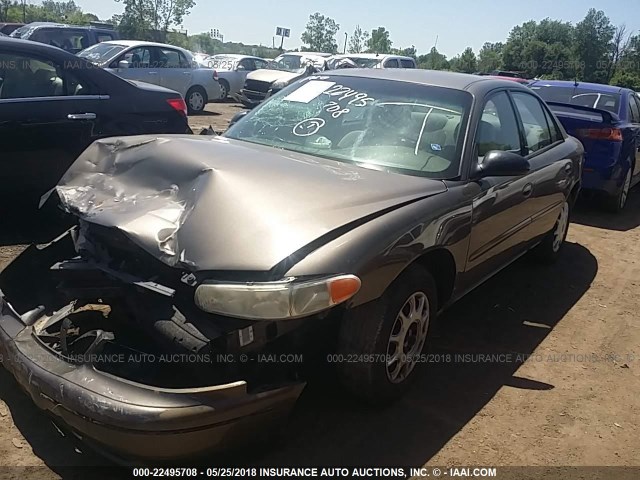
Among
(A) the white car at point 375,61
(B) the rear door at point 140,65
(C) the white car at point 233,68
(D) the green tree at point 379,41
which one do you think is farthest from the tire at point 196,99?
(D) the green tree at point 379,41

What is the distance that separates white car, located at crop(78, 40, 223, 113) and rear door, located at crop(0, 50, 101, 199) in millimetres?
8074

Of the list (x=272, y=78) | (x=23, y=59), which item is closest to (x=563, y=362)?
(x=23, y=59)

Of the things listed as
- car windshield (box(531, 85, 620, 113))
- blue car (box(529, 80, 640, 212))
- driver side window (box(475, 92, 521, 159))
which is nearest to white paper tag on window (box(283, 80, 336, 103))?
driver side window (box(475, 92, 521, 159))

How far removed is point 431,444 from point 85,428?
1.53m

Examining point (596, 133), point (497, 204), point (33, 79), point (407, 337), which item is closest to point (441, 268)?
point (407, 337)

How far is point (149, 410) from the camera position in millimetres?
2115

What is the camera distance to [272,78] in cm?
1680

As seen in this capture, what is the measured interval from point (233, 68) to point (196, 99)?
14.7 ft

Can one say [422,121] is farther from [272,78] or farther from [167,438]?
[272,78]

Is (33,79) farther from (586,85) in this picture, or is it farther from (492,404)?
(586,85)

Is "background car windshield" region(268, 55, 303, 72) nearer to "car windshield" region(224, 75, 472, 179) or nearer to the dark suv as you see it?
the dark suv

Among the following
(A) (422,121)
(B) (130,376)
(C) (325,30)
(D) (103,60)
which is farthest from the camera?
(C) (325,30)

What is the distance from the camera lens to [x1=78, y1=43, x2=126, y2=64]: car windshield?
1313 centimetres

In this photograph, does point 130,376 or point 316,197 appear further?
point 316,197
